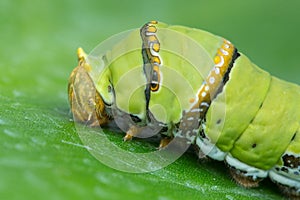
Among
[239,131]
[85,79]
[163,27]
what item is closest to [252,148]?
[239,131]

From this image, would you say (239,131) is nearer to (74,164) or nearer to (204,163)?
(204,163)

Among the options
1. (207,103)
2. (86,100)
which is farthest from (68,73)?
(207,103)

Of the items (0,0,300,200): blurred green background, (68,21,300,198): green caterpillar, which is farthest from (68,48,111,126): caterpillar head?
(0,0,300,200): blurred green background

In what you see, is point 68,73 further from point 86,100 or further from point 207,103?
point 207,103

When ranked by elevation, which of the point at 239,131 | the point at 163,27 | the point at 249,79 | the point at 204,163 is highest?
the point at 163,27

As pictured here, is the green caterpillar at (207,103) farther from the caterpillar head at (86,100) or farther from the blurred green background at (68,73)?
the blurred green background at (68,73)

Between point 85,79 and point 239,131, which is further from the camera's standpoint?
point 85,79

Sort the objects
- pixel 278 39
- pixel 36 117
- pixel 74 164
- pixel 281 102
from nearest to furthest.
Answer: pixel 74 164
pixel 36 117
pixel 281 102
pixel 278 39

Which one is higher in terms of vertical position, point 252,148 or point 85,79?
point 85,79
